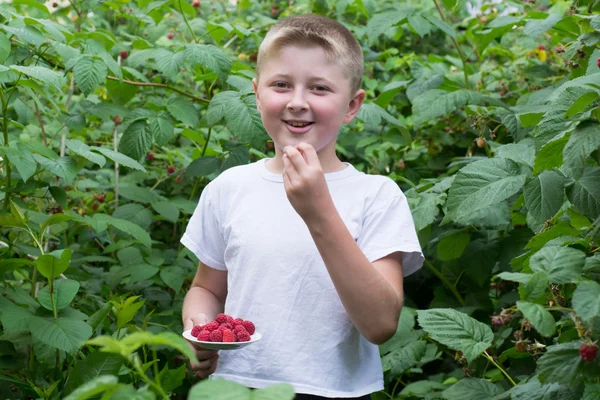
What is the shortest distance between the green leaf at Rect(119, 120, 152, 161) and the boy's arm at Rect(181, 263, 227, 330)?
0.80 meters

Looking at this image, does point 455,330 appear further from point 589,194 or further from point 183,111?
point 183,111

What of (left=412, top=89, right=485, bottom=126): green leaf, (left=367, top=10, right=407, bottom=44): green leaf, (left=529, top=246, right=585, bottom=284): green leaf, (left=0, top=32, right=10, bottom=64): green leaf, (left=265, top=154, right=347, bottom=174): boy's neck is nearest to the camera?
(left=529, top=246, right=585, bottom=284): green leaf

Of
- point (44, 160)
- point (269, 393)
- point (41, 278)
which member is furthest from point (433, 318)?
point (41, 278)

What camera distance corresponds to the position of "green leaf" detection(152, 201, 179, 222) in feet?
9.20

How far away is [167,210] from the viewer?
2.84 m

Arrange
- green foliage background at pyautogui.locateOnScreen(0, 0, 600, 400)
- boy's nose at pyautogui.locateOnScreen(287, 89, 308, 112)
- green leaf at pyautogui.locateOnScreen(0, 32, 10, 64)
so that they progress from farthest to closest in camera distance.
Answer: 1. green leaf at pyautogui.locateOnScreen(0, 32, 10, 64)
2. boy's nose at pyautogui.locateOnScreen(287, 89, 308, 112)
3. green foliage background at pyautogui.locateOnScreen(0, 0, 600, 400)

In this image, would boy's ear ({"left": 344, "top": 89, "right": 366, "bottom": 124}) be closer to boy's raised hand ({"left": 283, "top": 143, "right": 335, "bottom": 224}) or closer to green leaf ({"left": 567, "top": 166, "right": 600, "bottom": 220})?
boy's raised hand ({"left": 283, "top": 143, "right": 335, "bottom": 224})

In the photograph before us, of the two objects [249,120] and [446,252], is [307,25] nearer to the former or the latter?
[249,120]

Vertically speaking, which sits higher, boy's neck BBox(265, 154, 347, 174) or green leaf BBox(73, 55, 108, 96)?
green leaf BBox(73, 55, 108, 96)

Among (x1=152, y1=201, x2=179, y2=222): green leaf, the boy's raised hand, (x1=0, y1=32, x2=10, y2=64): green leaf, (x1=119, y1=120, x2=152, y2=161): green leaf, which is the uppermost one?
(x1=0, y1=32, x2=10, y2=64): green leaf

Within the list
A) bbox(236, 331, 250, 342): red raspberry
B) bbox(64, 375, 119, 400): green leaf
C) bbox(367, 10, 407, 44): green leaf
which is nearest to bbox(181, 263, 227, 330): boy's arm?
bbox(236, 331, 250, 342): red raspberry

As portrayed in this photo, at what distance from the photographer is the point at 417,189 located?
2.64 m

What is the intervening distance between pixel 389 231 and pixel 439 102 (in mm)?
1303

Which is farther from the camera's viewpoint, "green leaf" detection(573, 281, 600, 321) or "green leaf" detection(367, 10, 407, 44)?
"green leaf" detection(367, 10, 407, 44)
